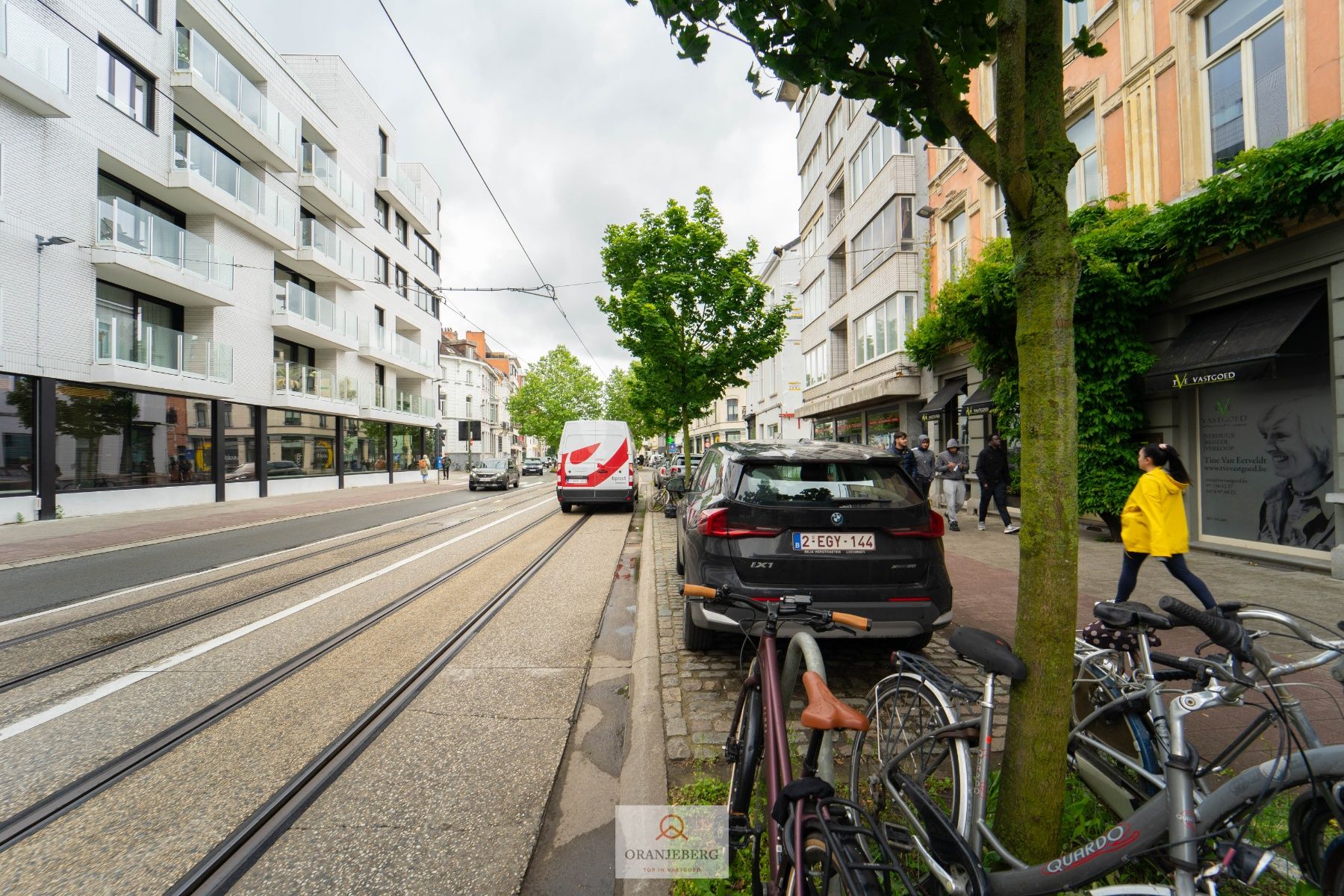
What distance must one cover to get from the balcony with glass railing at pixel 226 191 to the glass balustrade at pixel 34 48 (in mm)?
3259

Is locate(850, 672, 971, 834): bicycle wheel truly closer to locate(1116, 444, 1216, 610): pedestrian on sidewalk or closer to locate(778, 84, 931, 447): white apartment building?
locate(1116, 444, 1216, 610): pedestrian on sidewalk

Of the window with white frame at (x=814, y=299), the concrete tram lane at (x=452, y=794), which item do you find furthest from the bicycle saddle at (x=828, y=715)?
the window with white frame at (x=814, y=299)

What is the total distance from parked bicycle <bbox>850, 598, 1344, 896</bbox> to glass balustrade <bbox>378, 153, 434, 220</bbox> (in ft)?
117

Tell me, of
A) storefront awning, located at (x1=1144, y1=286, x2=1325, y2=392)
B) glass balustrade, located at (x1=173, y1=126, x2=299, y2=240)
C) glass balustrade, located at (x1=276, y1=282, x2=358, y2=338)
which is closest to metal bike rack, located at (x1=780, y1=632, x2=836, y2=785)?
storefront awning, located at (x1=1144, y1=286, x2=1325, y2=392)

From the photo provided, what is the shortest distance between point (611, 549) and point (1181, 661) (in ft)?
27.3

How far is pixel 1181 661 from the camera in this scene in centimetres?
188

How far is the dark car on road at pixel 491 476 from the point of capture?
2714 centimetres

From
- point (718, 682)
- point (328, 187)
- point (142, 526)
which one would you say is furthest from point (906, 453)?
point (328, 187)

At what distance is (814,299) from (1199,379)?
2047 centimetres

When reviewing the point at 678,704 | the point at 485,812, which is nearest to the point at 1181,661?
the point at 678,704

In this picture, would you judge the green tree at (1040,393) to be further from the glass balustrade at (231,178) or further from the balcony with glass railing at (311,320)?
the balcony with glass railing at (311,320)

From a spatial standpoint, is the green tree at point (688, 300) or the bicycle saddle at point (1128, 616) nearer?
the bicycle saddle at point (1128, 616)

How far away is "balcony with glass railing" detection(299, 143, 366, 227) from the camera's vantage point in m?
23.9

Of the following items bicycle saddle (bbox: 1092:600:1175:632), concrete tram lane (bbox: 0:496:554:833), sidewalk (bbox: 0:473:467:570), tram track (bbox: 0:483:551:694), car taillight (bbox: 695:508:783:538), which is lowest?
concrete tram lane (bbox: 0:496:554:833)
